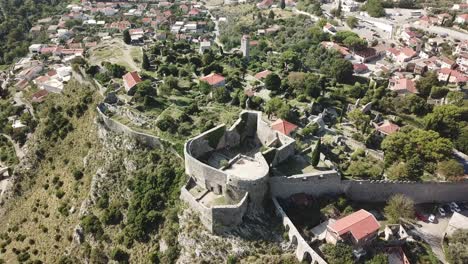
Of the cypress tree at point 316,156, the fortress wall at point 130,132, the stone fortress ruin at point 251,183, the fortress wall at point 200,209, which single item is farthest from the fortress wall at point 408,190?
the fortress wall at point 130,132

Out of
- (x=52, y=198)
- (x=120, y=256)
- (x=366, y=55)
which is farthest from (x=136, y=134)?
(x=366, y=55)

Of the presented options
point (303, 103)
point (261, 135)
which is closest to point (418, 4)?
point (303, 103)

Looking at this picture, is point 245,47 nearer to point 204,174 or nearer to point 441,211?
point 204,174

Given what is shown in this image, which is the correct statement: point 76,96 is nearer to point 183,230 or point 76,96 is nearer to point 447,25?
point 183,230

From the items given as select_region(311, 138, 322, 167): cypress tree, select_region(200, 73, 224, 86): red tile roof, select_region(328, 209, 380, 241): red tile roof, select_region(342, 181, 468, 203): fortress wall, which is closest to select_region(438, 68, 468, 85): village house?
select_region(342, 181, 468, 203): fortress wall

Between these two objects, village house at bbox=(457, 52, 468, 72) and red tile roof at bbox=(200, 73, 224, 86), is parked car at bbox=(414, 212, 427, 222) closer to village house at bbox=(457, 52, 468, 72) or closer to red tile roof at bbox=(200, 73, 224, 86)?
red tile roof at bbox=(200, 73, 224, 86)

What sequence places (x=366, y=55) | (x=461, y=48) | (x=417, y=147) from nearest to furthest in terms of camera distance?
(x=417, y=147) → (x=366, y=55) → (x=461, y=48)
